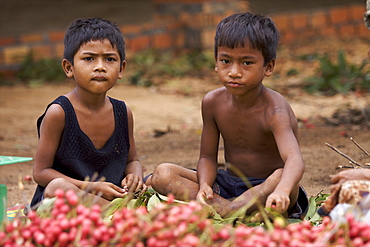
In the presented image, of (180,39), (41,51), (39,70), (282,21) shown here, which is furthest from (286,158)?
(282,21)

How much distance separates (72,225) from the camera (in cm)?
183

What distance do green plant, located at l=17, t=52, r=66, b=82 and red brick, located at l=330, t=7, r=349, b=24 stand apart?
4145 mm

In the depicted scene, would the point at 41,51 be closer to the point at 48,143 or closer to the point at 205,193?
the point at 48,143

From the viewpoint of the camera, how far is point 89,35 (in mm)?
3000

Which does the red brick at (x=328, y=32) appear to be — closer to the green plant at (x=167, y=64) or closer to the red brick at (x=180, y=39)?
the green plant at (x=167, y=64)

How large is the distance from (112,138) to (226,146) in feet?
2.04

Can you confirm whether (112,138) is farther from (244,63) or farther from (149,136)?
(149,136)

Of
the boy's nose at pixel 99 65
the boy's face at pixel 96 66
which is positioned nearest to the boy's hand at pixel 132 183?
the boy's face at pixel 96 66

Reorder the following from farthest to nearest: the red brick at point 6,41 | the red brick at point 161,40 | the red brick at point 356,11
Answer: the red brick at point 356,11 → the red brick at point 161,40 → the red brick at point 6,41

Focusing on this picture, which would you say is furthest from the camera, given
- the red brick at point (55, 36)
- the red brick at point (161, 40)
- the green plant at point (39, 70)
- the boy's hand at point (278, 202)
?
the red brick at point (161, 40)

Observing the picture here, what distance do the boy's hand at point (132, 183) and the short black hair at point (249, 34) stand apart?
2.60ft

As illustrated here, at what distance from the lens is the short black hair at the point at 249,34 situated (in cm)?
282

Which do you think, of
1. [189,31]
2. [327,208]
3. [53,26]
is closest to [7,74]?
[53,26]

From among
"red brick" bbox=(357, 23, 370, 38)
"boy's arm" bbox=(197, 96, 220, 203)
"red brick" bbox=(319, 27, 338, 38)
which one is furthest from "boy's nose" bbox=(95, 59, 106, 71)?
"red brick" bbox=(357, 23, 370, 38)
